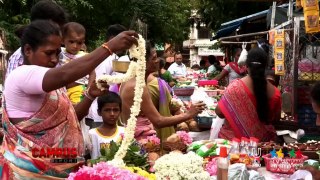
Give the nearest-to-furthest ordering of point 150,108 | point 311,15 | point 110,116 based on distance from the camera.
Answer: point 150,108, point 110,116, point 311,15

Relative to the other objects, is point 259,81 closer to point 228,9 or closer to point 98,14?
point 98,14

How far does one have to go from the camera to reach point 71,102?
3580mm

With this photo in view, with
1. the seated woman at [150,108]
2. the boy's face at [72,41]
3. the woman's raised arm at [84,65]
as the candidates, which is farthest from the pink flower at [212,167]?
the boy's face at [72,41]

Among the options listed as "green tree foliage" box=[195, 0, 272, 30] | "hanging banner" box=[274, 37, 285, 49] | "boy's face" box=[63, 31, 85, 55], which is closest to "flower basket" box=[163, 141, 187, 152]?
"boy's face" box=[63, 31, 85, 55]

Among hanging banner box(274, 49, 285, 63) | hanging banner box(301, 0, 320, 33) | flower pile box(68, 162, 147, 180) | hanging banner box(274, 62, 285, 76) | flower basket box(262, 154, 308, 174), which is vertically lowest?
flower basket box(262, 154, 308, 174)

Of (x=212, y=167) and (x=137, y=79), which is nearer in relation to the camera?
(x=137, y=79)

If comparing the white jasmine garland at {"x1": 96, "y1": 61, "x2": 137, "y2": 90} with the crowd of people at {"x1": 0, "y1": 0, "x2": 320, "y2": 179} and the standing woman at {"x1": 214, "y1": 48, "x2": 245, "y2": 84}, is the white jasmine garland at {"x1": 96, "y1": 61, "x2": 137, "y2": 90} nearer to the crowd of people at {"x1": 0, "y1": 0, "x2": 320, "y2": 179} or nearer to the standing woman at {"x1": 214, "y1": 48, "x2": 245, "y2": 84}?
the crowd of people at {"x1": 0, "y1": 0, "x2": 320, "y2": 179}

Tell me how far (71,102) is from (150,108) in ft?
3.58

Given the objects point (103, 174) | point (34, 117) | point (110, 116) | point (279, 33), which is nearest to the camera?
point (103, 174)

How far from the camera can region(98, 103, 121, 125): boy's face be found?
4.71 m

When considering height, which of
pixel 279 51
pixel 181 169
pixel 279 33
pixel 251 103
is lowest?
pixel 181 169

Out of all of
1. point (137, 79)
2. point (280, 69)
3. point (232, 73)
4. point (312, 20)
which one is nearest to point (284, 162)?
point (137, 79)

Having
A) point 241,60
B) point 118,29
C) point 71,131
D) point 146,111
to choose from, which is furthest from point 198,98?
point 241,60

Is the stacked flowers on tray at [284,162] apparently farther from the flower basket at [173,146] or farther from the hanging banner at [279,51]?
the hanging banner at [279,51]
